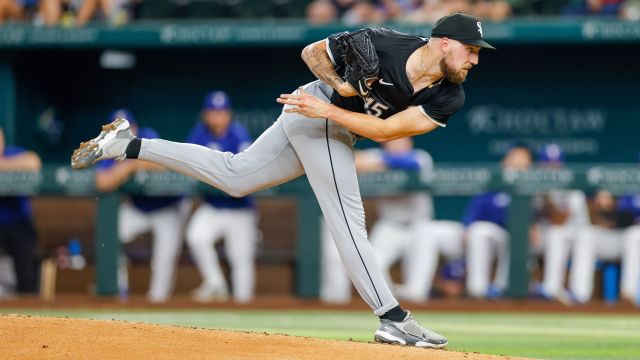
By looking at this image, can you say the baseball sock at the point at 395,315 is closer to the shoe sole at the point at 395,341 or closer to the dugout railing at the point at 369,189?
the shoe sole at the point at 395,341

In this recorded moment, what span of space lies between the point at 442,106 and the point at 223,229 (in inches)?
221

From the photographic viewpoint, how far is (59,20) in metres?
13.0

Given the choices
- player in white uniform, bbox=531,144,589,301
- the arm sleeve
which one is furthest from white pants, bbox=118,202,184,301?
the arm sleeve

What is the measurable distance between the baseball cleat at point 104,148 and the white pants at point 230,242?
16.3ft

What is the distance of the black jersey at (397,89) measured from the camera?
549cm

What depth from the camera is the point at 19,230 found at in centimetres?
1094

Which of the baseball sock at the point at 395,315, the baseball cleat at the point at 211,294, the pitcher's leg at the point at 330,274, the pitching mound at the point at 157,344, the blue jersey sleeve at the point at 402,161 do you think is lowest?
the pitching mound at the point at 157,344

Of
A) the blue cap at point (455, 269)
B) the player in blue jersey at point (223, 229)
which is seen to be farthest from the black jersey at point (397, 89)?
the blue cap at point (455, 269)

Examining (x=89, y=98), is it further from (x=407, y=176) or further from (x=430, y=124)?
(x=430, y=124)

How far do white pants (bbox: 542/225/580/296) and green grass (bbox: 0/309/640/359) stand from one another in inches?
33.7

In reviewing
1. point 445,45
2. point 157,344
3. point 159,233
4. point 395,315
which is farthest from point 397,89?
point 159,233

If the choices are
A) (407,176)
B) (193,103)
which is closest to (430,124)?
(407,176)

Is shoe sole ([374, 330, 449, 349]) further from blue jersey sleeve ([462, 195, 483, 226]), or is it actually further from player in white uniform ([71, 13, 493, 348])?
blue jersey sleeve ([462, 195, 483, 226])

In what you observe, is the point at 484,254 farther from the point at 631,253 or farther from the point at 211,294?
the point at 211,294
